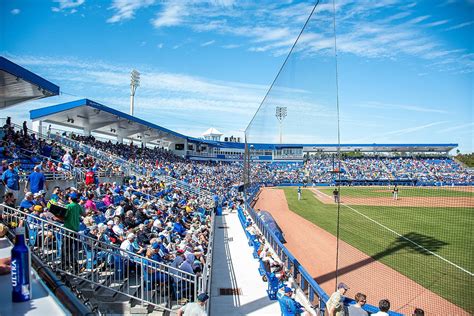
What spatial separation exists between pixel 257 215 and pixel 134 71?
42098 millimetres

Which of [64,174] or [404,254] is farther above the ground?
[64,174]

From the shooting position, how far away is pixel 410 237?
14.6 m

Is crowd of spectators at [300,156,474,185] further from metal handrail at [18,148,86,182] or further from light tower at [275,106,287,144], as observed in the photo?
metal handrail at [18,148,86,182]

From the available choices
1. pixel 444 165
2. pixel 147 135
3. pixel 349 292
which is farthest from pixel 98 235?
pixel 444 165

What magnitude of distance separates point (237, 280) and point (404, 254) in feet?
22.1

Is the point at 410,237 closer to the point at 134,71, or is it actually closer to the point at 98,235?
the point at 98,235

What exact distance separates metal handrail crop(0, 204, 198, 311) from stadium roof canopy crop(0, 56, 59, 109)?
862 cm

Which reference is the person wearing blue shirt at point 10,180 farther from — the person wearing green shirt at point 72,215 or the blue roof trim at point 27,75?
the blue roof trim at point 27,75

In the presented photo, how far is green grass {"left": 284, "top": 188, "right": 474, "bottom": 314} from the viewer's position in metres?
9.30

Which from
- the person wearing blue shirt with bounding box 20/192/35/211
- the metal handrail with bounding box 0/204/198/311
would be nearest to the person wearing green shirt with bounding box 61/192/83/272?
the metal handrail with bounding box 0/204/198/311

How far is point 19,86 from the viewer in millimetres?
15094

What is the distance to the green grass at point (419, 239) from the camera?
9.30 m


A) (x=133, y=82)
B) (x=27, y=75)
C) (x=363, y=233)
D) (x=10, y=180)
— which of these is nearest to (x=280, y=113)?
(x=363, y=233)

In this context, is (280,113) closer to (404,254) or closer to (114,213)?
(404,254)
